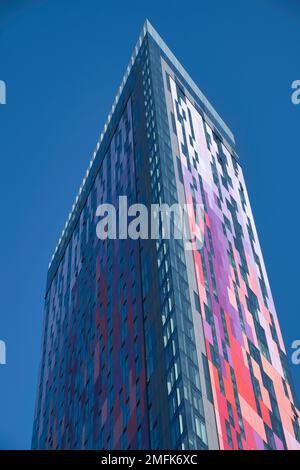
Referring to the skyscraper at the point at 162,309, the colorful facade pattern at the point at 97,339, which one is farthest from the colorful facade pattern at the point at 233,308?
the colorful facade pattern at the point at 97,339

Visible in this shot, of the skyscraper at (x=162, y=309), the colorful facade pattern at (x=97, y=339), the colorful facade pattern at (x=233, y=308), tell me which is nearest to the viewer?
the skyscraper at (x=162, y=309)

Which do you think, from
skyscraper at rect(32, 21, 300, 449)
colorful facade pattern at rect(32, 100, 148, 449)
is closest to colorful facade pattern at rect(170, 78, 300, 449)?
skyscraper at rect(32, 21, 300, 449)

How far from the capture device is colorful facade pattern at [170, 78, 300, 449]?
8975 centimetres

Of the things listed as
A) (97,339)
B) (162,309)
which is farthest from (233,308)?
(97,339)

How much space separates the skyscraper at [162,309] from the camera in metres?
86.4

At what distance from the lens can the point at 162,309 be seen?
9256 centimetres

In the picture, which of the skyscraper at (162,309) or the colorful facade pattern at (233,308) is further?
the colorful facade pattern at (233,308)

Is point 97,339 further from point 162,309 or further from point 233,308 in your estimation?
point 162,309

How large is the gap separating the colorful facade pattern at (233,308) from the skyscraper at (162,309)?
27cm

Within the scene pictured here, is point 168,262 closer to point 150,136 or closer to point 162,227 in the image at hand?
point 162,227

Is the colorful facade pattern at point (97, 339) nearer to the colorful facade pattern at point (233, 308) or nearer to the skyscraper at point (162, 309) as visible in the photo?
the skyscraper at point (162, 309)

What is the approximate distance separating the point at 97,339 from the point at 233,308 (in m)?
21.3

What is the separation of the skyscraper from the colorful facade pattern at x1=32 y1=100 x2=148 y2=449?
1.14 feet

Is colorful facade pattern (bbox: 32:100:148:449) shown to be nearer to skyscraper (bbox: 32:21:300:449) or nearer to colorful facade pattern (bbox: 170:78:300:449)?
skyscraper (bbox: 32:21:300:449)
